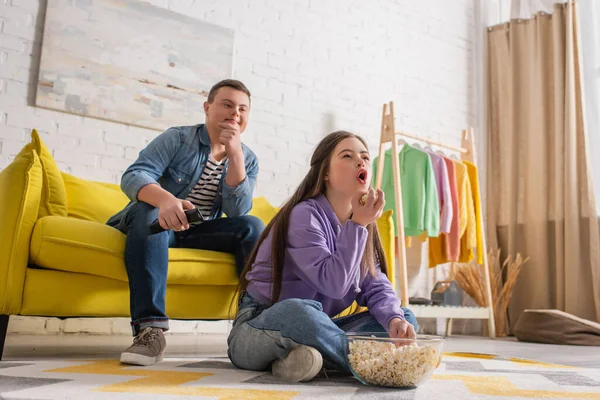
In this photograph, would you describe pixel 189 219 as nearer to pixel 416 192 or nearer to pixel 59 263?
pixel 59 263

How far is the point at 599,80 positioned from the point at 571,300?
1518 millimetres

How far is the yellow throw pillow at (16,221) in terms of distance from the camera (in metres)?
1.65

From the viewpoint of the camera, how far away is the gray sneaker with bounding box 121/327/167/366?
152 centimetres

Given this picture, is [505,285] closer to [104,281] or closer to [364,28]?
[364,28]

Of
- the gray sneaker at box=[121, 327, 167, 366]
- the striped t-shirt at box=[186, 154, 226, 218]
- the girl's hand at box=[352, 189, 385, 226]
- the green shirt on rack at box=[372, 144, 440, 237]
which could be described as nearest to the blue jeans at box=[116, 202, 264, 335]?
the gray sneaker at box=[121, 327, 167, 366]

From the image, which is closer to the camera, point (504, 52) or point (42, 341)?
point (42, 341)

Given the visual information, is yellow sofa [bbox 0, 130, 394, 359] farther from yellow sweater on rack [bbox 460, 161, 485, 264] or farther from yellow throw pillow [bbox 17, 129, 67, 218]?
yellow sweater on rack [bbox 460, 161, 485, 264]

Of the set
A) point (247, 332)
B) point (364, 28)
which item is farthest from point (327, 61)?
point (247, 332)

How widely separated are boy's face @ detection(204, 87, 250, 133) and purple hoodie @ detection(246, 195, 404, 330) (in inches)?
20.0

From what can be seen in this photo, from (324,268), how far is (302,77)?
256 cm

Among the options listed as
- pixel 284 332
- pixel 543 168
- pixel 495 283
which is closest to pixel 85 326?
pixel 284 332

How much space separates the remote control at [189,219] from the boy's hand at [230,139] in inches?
14.3

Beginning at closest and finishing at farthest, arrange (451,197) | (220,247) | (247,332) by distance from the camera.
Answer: (247,332), (220,247), (451,197)

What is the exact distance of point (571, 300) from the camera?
3.83 m
